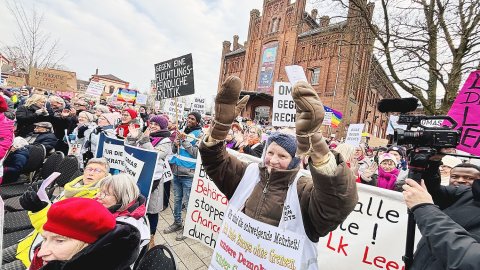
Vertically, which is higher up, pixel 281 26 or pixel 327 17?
pixel 281 26

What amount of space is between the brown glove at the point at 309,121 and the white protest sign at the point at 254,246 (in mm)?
627

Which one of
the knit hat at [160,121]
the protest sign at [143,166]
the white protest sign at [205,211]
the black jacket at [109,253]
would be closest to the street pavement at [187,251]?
the white protest sign at [205,211]

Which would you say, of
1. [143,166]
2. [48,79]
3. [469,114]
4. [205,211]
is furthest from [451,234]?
[48,79]

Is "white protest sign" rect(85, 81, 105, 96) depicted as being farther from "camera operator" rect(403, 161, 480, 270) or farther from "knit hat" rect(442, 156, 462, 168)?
"camera operator" rect(403, 161, 480, 270)

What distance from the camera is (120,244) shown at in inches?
64.6

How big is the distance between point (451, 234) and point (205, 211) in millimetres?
2682

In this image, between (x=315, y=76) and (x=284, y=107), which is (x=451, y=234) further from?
(x=315, y=76)

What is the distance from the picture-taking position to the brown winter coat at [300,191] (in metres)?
1.29

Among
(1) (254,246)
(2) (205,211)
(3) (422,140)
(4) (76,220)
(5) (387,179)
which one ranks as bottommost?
(2) (205,211)

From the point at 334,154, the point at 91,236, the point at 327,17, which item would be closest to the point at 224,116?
the point at 334,154

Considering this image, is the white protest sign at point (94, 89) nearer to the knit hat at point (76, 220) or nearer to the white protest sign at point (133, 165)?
the white protest sign at point (133, 165)

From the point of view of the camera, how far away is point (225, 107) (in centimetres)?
164

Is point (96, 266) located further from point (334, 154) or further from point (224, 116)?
point (334, 154)

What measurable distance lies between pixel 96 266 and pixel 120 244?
6.4 inches
